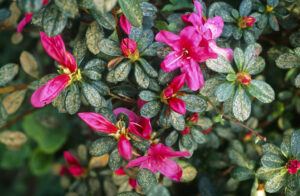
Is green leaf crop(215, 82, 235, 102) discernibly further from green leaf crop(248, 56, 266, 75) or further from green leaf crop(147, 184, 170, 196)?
green leaf crop(147, 184, 170, 196)

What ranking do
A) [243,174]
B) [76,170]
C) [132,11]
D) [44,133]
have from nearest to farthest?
[132,11], [243,174], [76,170], [44,133]

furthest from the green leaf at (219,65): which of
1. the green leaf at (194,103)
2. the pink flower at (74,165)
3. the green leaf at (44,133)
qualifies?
the green leaf at (44,133)

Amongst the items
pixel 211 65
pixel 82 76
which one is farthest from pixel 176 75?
pixel 82 76

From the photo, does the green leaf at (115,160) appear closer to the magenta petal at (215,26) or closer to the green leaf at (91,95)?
the green leaf at (91,95)

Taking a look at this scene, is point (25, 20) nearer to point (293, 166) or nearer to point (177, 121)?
point (177, 121)

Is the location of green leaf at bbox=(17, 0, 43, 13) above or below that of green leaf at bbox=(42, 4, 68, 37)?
above

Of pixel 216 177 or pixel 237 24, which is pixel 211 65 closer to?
pixel 237 24

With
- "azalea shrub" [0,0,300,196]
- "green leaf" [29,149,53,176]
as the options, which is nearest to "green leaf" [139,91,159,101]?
"azalea shrub" [0,0,300,196]

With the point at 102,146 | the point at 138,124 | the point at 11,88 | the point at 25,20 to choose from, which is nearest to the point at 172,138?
the point at 138,124
